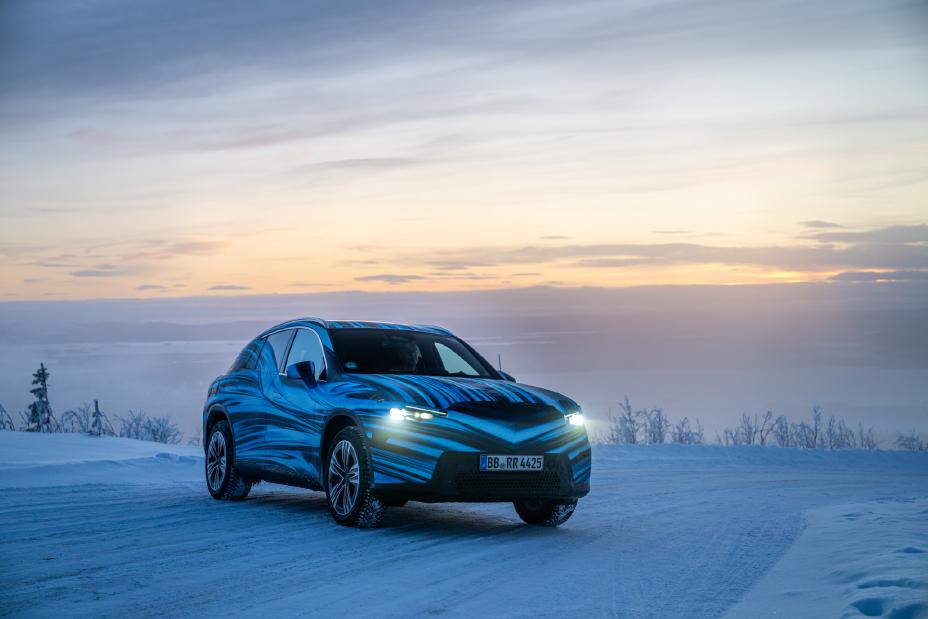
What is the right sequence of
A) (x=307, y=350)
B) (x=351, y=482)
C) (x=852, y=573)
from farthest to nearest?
(x=307, y=350) < (x=351, y=482) < (x=852, y=573)

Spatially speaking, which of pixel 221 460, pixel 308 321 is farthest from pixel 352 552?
pixel 221 460

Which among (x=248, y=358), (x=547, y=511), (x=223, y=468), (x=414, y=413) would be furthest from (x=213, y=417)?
(x=547, y=511)

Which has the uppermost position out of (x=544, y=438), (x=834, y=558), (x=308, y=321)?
(x=308, y=321)

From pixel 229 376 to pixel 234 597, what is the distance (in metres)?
5.82

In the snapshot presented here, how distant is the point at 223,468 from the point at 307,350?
6.76ft

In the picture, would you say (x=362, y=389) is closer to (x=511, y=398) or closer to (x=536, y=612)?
(x=511, y=398)

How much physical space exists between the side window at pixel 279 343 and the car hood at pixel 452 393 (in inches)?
62.8

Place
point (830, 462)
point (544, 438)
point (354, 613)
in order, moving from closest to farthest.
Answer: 1. point (354, 613)
2. point (544, 438)
3. point (830, 462)

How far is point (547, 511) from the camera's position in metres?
10.2

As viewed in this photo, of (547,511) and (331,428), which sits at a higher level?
(331,428)

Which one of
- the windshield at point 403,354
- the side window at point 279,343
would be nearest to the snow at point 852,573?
the windshield at point 403,354

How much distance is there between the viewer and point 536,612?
6.37m

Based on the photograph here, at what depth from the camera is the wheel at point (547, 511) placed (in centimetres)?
1013

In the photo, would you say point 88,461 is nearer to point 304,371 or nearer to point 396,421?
point 304,371
